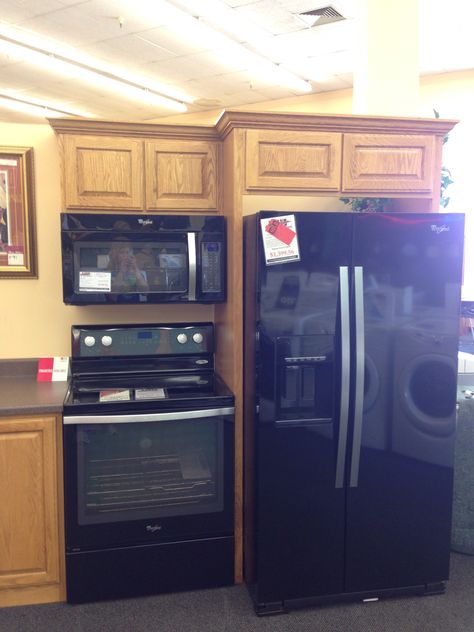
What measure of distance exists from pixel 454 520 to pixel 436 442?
0.67 m

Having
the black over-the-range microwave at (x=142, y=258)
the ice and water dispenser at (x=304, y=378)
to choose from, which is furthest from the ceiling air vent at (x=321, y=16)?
the ice and water dispenser at (x=304, y=378)

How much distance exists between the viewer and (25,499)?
7.80 ft

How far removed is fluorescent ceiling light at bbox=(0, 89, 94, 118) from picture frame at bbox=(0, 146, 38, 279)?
19.6 feet

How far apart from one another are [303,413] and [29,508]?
1192 millimetres

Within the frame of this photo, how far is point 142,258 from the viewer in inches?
103

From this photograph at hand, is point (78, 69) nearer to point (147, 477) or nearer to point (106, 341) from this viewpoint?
point (106, 341)

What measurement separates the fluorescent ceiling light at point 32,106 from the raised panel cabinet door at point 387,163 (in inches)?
270

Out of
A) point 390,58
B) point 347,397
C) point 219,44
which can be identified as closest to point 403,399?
point 347,397

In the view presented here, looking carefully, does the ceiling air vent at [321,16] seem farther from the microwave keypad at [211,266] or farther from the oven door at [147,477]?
the oven door at [147,477]

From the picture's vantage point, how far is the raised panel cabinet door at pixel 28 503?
2.35 m

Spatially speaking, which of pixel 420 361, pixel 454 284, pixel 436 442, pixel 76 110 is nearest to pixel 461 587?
pixel 436 442

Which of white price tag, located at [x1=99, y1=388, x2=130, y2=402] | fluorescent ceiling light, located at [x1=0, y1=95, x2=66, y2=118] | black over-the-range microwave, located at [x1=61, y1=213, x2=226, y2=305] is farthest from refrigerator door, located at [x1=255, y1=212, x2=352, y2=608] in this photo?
fluorescent ceiling light, located at [x1=0, y1=95, x2=66, y2=118]

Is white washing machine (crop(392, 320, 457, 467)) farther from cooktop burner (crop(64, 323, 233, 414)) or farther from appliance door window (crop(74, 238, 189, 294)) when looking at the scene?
appliance door window (crop(74, 238, 189, 294))

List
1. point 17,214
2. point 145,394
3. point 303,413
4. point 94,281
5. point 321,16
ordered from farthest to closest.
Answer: point 321,16
point 17,214
point 94,281
point 145,394
point 303,413
